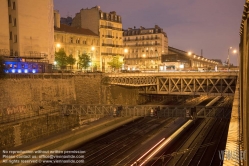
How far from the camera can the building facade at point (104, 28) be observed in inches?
2657

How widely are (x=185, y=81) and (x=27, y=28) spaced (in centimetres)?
2700

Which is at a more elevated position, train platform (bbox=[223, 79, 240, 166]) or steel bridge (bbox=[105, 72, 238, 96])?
steel bridge (bbox=[105, 72, 238, 96])

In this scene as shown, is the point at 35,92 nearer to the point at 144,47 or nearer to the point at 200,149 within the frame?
the point at 200,149

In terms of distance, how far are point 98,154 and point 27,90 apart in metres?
12.8

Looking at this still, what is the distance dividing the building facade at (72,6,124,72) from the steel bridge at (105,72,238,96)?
2722 cm

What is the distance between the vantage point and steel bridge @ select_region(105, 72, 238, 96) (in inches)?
1297

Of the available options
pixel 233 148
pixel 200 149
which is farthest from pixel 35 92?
pixel 233 148

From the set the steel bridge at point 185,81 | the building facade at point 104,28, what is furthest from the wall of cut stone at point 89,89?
the building facade at point 104,28

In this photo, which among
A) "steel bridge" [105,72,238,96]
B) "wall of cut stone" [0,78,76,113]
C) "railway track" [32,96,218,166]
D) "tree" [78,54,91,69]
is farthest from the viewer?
"tree" [78,54,91,69]

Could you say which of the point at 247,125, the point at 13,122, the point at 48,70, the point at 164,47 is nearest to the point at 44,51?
the point at 48,70

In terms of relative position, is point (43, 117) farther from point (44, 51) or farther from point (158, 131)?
point (44, 51)

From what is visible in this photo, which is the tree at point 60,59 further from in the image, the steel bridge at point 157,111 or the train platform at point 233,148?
the train platform at point 233,148

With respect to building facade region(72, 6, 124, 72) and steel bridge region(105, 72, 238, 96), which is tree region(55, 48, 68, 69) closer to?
steel bridge region(105, 72, 238, 96)

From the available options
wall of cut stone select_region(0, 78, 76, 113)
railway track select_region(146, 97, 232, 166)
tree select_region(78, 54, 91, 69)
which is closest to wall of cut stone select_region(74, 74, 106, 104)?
wall of cut stone select_region(0, 78, 76, 113)
